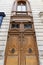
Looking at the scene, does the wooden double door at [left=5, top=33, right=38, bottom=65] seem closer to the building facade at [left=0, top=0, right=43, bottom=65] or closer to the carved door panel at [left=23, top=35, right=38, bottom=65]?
the carved door panel at [left=23, top=35, right=38, bottom=65]

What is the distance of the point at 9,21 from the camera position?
984 centimetres

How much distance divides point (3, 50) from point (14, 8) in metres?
3.60

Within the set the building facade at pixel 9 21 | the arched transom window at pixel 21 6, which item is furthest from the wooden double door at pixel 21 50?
the arched transom window at pixel 21 6

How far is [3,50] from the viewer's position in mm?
8234

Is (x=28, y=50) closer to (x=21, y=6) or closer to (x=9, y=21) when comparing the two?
(x=9, y=21)

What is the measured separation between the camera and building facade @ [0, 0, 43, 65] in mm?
8337

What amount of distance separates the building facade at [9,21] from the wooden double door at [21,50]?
210 millimetres

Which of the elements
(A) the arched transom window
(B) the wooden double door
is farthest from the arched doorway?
(A) the arched transom window

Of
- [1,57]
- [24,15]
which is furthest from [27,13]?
[1,57]

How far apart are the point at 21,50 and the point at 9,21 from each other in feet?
7.45

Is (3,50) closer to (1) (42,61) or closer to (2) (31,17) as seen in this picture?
(1) (42,61)

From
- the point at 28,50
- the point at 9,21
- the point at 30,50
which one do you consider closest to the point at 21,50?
the point at 28,50

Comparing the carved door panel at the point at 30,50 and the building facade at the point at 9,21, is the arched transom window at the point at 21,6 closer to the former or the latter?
the building facade at the point at 9,21

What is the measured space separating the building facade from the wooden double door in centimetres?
21
